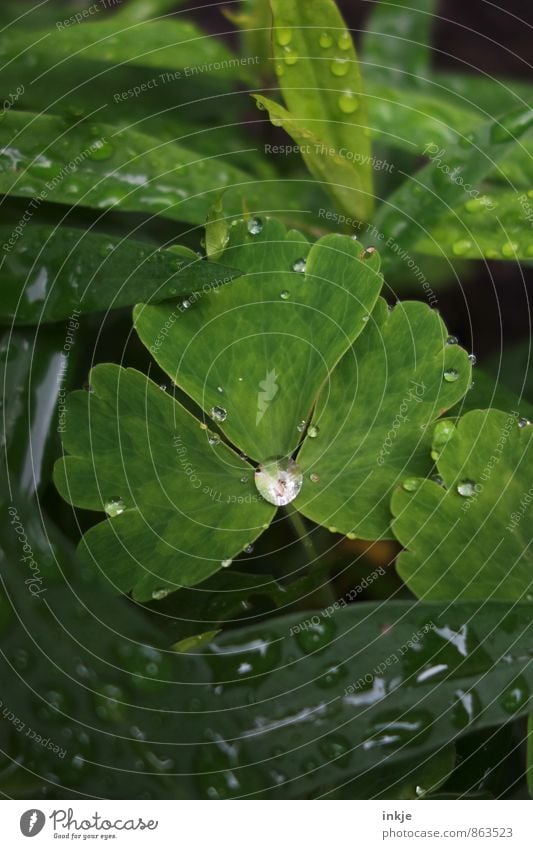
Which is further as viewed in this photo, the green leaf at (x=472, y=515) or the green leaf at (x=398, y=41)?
the green leaf at (x=398, y=41)

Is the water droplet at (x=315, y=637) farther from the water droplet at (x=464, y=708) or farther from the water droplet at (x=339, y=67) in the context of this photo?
the water droplet at (x=339, y=67)

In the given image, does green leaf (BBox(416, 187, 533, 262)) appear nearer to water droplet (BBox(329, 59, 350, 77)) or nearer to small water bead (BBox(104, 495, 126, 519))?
water droplet (BBox(329, 59, 350, 77))

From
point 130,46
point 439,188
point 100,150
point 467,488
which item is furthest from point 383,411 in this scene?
point 130,46

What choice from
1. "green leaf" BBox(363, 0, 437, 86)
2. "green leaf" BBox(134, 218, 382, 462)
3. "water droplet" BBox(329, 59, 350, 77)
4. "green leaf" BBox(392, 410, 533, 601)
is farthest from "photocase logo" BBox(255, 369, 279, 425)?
"green leaf" BBox(363, 0, 437, 86)
